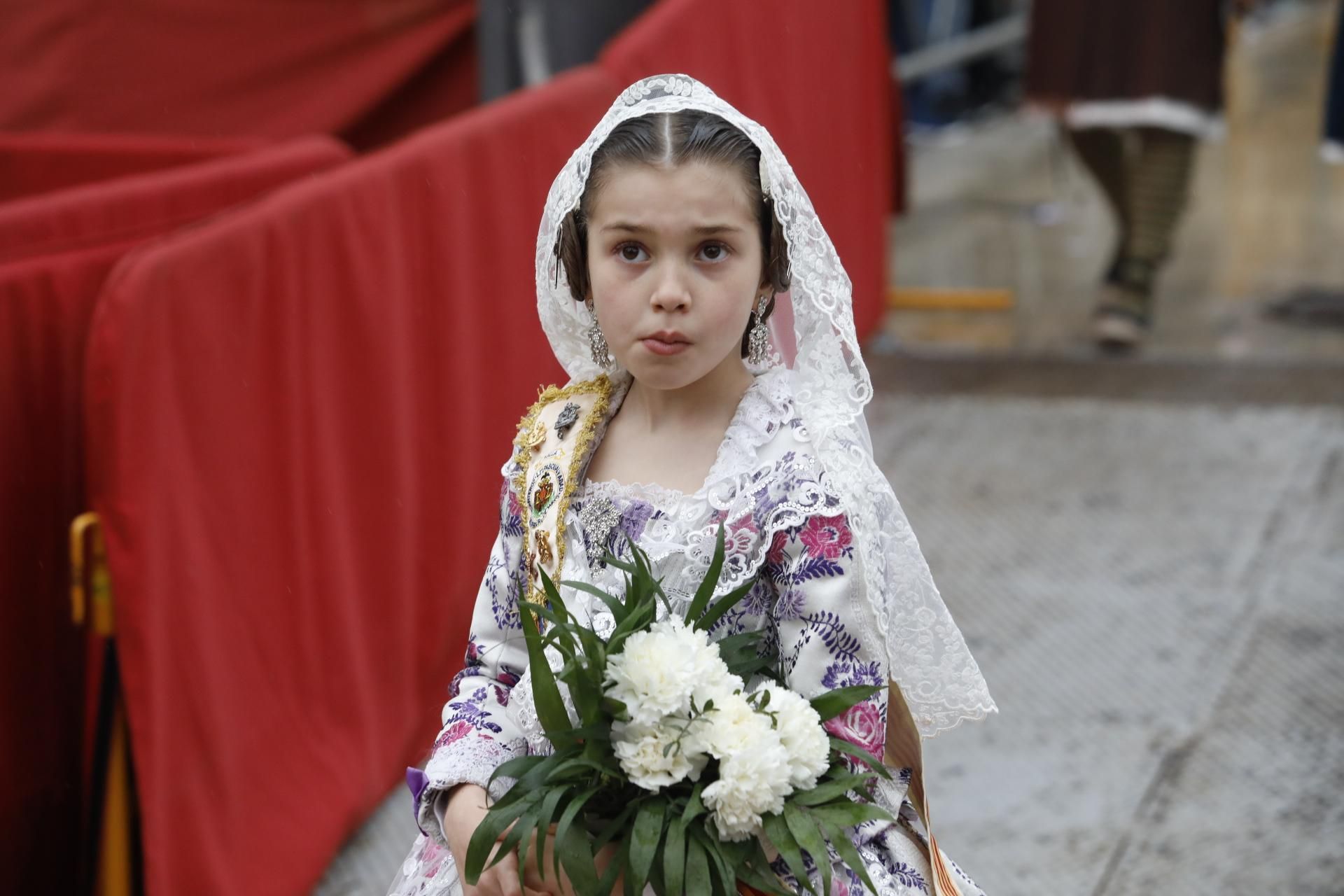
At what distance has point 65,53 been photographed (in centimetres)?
551

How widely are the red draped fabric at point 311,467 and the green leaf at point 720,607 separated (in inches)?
43.5

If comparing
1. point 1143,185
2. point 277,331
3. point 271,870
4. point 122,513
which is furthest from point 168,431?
point 1143,185

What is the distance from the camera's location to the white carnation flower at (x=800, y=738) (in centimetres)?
160

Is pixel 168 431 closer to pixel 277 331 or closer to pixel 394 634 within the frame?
pixel 277 331

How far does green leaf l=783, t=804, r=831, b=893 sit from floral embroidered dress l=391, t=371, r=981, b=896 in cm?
12

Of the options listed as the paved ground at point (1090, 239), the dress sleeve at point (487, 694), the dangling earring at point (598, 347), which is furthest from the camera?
the paved ground at point (1090, 239)

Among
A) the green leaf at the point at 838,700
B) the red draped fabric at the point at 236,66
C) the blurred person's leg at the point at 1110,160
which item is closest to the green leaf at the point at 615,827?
the green leaf at the point at 838,700

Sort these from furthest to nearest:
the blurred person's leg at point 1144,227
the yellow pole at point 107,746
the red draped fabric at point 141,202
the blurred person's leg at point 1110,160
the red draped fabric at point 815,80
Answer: the blurred person's leg at point 1110,160
the blurred person's leg at point 1144,227
the red draped fabric at point 815,80
the red draped fabric at point 141,202
the yellow pole at point 107,746

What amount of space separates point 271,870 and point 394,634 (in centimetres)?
60

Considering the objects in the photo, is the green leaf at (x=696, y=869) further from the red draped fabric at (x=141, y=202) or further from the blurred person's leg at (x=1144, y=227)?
the blurred person's leg at (x=1144, y=227)

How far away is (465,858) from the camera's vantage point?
172cm

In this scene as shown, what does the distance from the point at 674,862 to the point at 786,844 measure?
0.11 m

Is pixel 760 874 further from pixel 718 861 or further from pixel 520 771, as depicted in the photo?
pixel 520 771

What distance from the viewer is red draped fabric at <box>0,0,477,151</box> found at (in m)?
5.50
